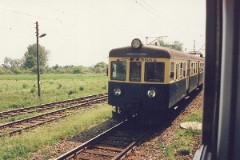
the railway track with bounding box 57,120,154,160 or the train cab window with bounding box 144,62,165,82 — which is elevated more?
the train cab window with bounding box 144,62,165,82

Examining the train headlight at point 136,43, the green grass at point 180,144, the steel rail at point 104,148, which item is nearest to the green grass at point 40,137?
the steel rail at point 104,148

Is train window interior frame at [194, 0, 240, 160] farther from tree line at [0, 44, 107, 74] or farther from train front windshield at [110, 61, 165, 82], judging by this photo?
tree line at [0, 44, 107, 74]

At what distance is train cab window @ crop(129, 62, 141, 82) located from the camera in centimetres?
1046

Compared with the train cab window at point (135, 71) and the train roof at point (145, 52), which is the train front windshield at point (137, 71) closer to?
the train cab window at point (135, 71)

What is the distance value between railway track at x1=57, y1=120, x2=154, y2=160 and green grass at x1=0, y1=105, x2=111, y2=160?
1.30 m

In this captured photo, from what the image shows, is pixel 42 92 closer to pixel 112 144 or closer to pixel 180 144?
pixel 112 144

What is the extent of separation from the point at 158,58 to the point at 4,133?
589cm

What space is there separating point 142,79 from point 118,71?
983 mm

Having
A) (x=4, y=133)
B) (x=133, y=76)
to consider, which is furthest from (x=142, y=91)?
(x=4, y=133)

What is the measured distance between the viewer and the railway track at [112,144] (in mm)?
7641

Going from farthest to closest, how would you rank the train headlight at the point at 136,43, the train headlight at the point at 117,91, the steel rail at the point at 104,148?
1. the train headlight at the point at 117,91
2. the train headlight at the point at 136,43
3. the steel rail at the point at 104,148

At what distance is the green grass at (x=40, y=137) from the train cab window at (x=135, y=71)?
261cm

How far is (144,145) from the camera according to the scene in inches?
345

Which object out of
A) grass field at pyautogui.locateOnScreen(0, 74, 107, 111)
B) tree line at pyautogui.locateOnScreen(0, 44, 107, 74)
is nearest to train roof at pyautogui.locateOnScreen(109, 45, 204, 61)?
grass field at pyautogui.locateOnScreen(0, 74, 107, 111)
